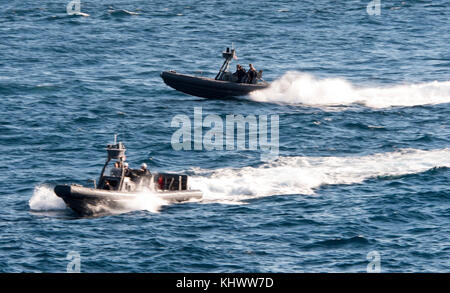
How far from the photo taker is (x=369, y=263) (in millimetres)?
38531

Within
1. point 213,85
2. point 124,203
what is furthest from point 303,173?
point 213,85

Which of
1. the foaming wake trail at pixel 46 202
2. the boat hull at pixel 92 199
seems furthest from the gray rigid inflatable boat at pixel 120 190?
the foaming wake trail at pixel 46 202

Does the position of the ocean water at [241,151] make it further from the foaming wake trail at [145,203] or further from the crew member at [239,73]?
the crew member at [239,73]

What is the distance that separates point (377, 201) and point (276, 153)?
10.5 metres

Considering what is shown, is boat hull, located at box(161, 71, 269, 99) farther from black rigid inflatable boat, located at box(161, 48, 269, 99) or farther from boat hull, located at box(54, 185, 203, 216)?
boat hull, located at box(54, 185, 203, 216)

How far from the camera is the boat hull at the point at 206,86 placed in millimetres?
67188

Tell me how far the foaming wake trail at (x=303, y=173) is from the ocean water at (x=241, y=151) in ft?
0.48

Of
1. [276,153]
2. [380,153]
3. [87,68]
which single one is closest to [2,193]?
[276,153]

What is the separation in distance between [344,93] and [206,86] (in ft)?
37.2

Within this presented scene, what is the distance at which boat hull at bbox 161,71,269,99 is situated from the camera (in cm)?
6719

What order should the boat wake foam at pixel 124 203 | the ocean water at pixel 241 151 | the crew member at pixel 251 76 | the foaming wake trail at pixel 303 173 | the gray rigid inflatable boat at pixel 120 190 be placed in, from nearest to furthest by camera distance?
the ocean water at pixel 241 151
the gray rigid inflatable boat at pixel 120 190
the boat wake foam at pixel 124 203
the foaming wake trail at pixel 303 173
the crew member at pixel 251 76

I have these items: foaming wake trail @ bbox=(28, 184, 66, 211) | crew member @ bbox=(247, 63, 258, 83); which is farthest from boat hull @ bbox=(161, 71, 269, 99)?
foaming wake trail @ bbox=(28, 184, 66, 211)

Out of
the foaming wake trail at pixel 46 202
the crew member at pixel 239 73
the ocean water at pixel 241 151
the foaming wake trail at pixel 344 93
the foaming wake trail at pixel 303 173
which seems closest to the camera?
the ocean water at pixel 241 151

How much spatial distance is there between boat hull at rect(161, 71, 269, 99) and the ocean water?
763 millimetres
